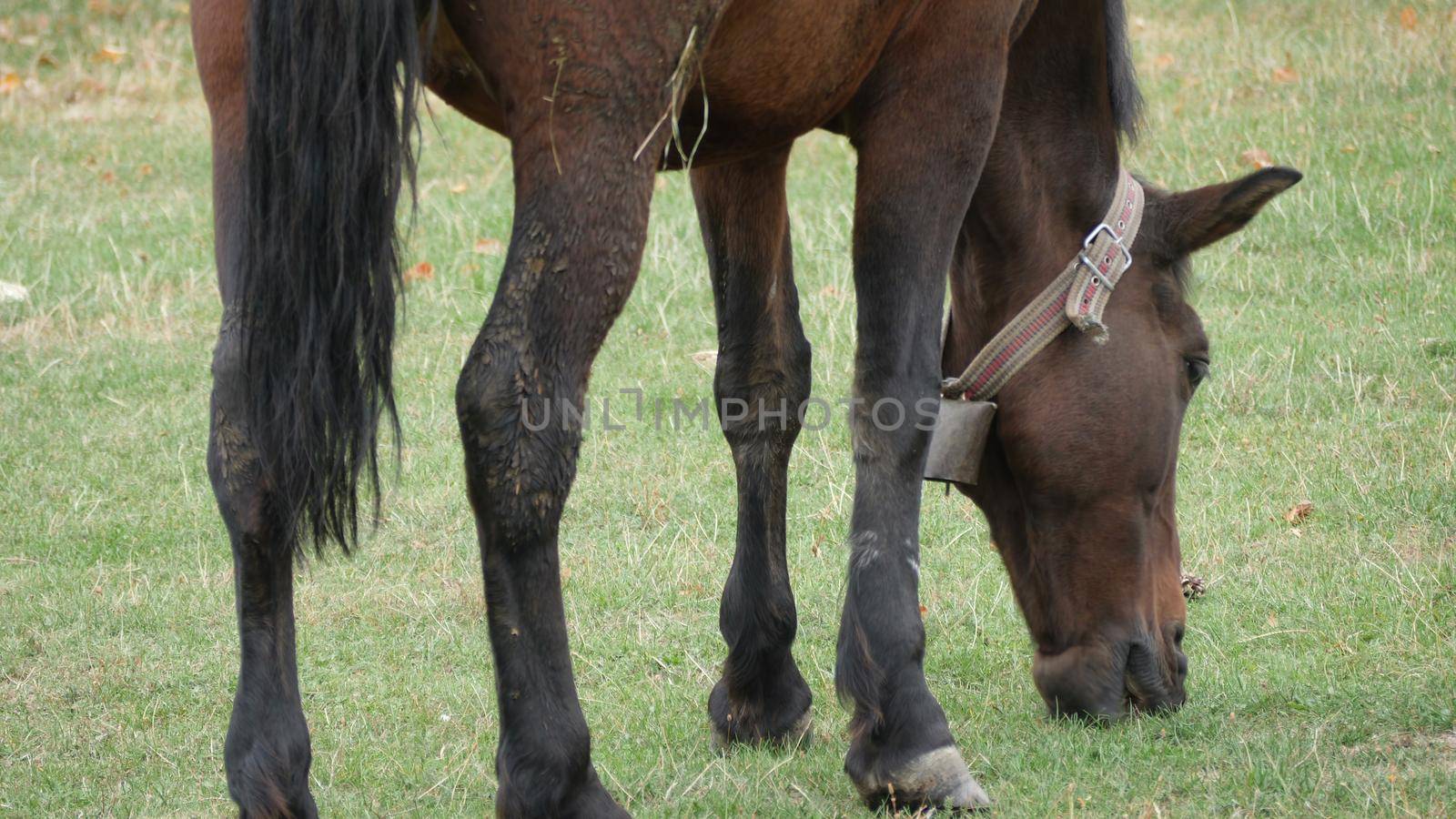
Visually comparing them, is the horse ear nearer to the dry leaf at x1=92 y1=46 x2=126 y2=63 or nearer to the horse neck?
the horse neck

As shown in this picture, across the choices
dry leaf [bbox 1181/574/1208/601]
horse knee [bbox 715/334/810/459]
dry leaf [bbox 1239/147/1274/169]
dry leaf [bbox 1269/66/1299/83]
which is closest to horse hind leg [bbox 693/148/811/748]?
horse knee [bbox 715/334/810/459]

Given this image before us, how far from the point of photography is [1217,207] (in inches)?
150

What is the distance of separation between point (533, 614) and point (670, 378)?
12.8 ft

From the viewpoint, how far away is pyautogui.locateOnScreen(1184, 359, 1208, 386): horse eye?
12.7 feet

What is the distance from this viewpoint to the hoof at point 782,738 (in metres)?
3.89

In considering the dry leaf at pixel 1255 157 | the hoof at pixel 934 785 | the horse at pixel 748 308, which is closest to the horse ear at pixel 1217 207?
the horse at pixel 748 308

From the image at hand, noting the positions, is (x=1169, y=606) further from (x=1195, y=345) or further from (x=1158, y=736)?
(x=1195, y=345)

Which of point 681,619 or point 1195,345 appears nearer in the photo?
point 1195,345

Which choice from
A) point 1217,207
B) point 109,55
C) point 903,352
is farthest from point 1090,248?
point 109,55

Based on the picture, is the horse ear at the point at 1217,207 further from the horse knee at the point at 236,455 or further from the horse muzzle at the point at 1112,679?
the horse knee at the point at 236,455

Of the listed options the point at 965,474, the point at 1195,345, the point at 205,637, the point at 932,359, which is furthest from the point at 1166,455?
the point at 205,637

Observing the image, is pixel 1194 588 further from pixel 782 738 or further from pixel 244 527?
pixel 244 527

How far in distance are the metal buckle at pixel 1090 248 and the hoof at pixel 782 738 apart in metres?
1.42

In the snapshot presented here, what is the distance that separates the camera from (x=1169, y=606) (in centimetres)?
386
